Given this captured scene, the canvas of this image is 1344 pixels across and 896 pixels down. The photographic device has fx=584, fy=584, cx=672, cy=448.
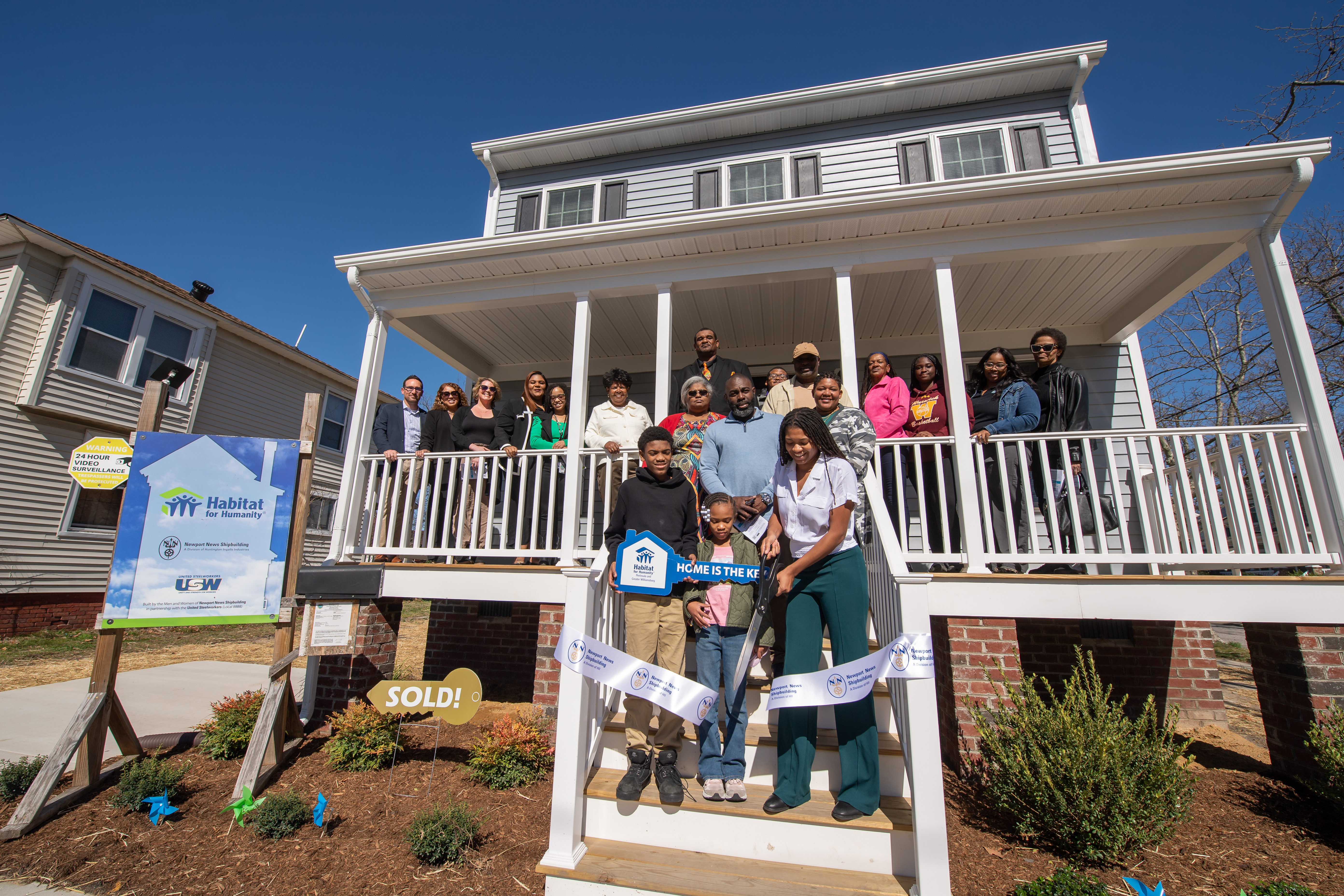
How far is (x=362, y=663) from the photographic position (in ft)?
17.4

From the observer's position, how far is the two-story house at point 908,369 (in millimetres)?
2699

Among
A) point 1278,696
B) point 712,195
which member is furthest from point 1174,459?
point 712,195

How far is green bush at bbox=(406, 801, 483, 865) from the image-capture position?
3043 mm

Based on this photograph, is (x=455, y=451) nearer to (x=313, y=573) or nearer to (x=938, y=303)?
(x=313, y=573)

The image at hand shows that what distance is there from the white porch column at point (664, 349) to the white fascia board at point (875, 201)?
532 mm

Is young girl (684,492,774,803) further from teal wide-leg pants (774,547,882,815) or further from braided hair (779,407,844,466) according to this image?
braided hair (779,407,844,466)

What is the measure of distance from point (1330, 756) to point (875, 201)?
15.2ft

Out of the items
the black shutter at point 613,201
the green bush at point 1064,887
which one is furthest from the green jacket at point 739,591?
the black shutter at point 613,201

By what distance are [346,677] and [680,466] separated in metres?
3.84

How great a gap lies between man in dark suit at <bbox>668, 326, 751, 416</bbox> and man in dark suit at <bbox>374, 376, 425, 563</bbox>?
2.56 meters

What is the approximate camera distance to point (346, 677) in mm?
5195

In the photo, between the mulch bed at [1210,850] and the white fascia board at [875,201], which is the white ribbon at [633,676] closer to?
the mulch bed at [1210,850]

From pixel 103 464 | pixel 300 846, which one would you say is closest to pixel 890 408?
pixel 300 846

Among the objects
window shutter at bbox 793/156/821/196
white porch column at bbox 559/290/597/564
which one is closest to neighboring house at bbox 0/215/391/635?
white porch column at bbox 559/290/597/564
